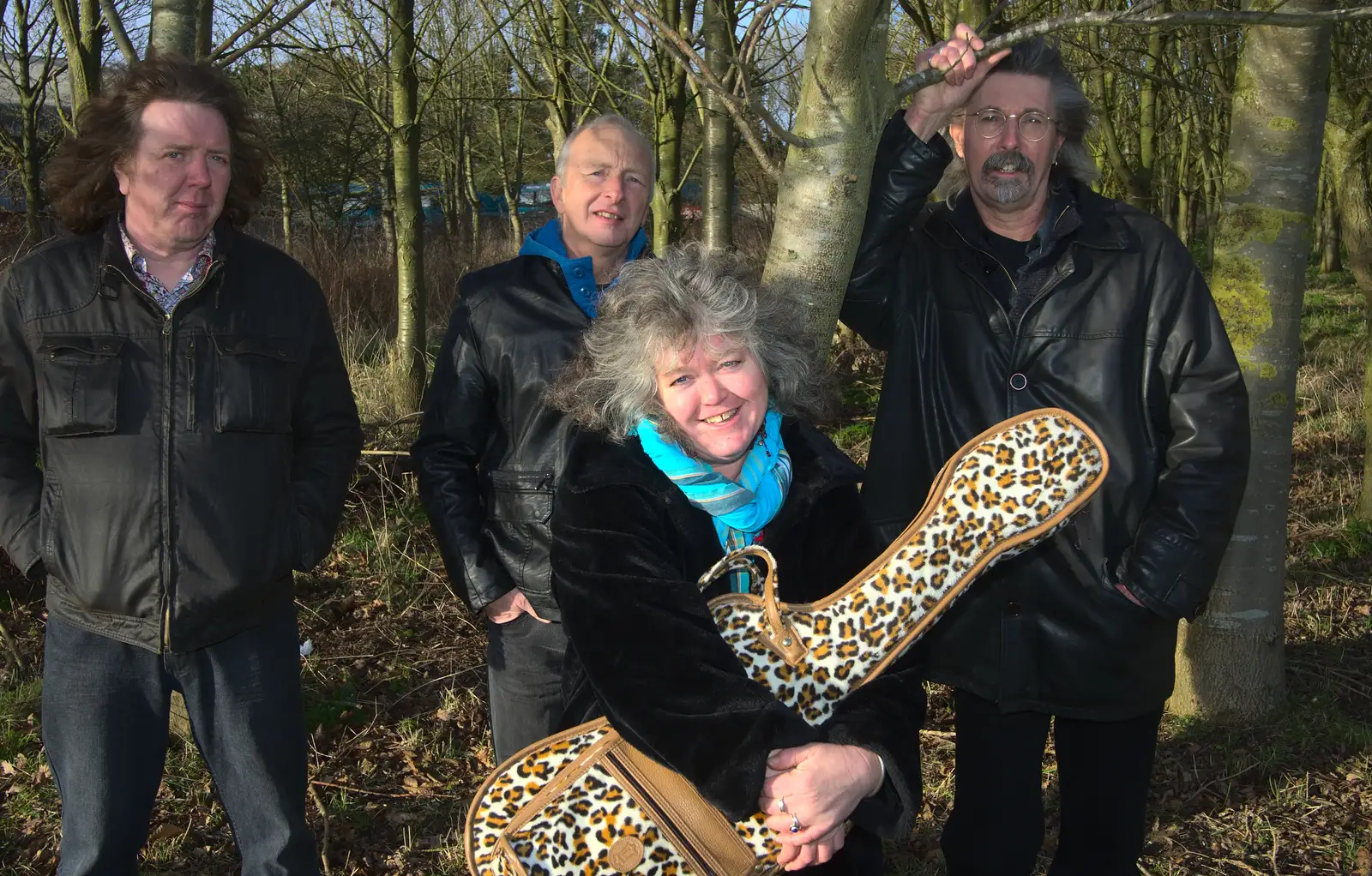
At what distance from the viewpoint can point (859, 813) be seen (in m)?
1.99

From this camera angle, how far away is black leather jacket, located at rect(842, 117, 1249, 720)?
247cm

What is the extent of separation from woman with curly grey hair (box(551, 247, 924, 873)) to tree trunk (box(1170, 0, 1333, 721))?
7.09 ft

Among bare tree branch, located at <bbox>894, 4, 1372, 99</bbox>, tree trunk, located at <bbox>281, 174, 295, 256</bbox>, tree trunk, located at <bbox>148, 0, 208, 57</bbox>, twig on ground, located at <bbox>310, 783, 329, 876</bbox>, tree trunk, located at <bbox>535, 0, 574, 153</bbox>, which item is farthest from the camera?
tree trunk, located at <bbox>281, 174, 295, 256</bbox>

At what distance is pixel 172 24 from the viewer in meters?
3.78

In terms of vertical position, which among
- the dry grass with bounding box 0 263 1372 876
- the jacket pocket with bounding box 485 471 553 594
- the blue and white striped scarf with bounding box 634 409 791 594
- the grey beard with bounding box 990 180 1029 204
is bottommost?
the dry grass with bounding box 0 263 1372 876

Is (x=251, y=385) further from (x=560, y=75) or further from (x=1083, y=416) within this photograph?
(x=560, y=75)

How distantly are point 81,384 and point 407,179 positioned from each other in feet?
18.9

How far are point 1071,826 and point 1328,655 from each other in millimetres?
2477

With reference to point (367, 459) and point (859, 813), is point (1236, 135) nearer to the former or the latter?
point (859, 813)

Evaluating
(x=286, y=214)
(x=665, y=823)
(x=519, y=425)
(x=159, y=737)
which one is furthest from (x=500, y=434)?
(x=286, y=214)

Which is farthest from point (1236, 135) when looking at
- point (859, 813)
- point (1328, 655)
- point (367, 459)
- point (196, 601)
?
point (367, 459)

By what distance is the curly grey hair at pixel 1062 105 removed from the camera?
2666 mm

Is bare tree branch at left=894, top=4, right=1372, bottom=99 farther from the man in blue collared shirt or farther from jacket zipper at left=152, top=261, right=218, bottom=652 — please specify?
jacket zipper at left=152, top=261, right=218, bottom=652

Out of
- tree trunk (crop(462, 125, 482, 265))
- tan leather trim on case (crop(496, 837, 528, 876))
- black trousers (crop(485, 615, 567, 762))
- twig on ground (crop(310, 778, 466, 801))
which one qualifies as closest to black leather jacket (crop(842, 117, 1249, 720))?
black trousers (crop(485, 615, 567, 762))
